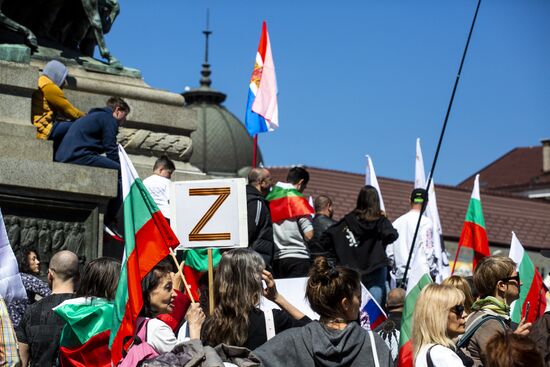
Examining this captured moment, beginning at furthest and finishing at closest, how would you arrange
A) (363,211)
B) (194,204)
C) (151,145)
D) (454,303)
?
(151,145), (363,211), (194,204), (454,303)

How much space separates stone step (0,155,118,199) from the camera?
37.4ft

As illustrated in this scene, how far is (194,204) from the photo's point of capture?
9.44 m

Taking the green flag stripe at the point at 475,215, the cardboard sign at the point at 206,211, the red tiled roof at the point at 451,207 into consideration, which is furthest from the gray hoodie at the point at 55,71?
the red tiled roof at the point at 451,207

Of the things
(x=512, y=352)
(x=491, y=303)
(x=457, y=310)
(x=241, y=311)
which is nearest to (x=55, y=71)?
(x=241, y=311)

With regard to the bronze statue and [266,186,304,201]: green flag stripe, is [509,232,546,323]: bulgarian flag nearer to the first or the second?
[266,186,304,201]: green flag stripe

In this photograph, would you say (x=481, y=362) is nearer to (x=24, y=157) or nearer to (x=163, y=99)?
(x=24, y=157)

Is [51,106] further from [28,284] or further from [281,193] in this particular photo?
[28,284]

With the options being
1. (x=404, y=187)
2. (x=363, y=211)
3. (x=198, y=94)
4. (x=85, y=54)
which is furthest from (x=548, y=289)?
(x=198, y=94)

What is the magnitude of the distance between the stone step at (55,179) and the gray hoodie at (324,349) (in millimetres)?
4801

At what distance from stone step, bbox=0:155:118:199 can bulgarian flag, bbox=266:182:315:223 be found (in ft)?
6.12

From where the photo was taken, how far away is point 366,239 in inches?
491

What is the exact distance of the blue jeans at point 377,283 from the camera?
1248cm

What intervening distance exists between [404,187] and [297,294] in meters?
32.5

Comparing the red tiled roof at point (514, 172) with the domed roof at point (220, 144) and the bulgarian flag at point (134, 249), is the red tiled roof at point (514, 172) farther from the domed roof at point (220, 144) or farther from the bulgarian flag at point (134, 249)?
the bulgarian flag at point (134, 249)
